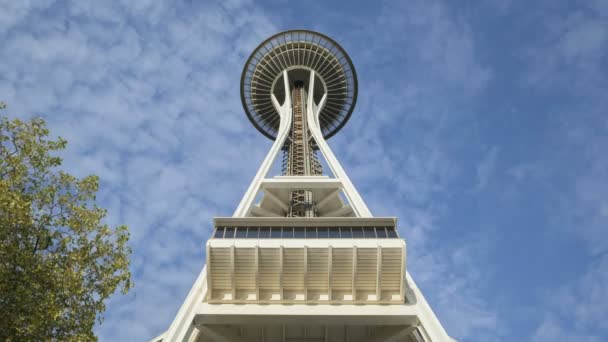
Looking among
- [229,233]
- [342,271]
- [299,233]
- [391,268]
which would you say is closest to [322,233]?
[299,233]

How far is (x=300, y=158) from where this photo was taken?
45.3 metres

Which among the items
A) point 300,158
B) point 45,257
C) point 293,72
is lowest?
point 45,257

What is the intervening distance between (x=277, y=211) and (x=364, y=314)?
1813 centimetres

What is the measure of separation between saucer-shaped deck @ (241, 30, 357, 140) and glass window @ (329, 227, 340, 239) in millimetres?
40690

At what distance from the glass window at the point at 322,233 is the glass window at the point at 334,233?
0.20 metres

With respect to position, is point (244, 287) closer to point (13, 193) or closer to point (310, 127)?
point (13, 193)

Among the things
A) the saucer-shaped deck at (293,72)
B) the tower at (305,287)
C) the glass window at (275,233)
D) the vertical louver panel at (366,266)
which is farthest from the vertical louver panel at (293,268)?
the saucer-shaped deck at (293,72)

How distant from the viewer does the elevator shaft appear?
36.2m

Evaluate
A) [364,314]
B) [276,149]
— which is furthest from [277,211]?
[364,314]

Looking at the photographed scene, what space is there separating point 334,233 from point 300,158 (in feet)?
78.8

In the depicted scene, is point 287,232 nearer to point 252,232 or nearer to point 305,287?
point 252,232

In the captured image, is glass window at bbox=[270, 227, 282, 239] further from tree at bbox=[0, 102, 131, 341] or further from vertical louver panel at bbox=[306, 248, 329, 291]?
tree at bbox=[0, 102, 131, 341]

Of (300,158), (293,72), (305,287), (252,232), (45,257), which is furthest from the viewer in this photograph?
(293,72)

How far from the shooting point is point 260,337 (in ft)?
74.5
